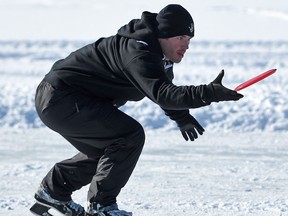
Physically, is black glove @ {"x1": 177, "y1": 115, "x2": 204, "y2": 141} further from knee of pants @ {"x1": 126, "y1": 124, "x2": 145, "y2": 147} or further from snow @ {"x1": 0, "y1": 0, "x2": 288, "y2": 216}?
Result: snow @ {"x1": 0, "y1": 0, "x2": 288, "y2": 216}

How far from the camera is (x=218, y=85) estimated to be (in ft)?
11.0

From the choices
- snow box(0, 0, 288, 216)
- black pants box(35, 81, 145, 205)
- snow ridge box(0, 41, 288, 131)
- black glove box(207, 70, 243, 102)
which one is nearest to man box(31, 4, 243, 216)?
black pants box(35, 81, 145, 205)

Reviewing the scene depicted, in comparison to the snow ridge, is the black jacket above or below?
above

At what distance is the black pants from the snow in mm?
589

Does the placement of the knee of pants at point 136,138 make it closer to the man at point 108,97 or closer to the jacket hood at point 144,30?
the man at point 108,97

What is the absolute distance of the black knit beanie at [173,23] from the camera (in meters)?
3.74

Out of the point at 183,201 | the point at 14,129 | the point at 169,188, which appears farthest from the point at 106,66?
the point at 14,129

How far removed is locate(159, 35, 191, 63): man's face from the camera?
376cm

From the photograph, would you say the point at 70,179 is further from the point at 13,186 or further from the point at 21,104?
the point at 21,104

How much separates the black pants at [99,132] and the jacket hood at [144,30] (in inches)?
16.3

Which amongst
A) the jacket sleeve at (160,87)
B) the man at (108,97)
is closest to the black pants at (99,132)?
the man at (108,97)

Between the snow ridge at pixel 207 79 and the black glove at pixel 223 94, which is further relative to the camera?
the snow ridge at pixel 207 79

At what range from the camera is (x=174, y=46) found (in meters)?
3.78

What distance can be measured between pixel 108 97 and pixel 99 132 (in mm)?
188
